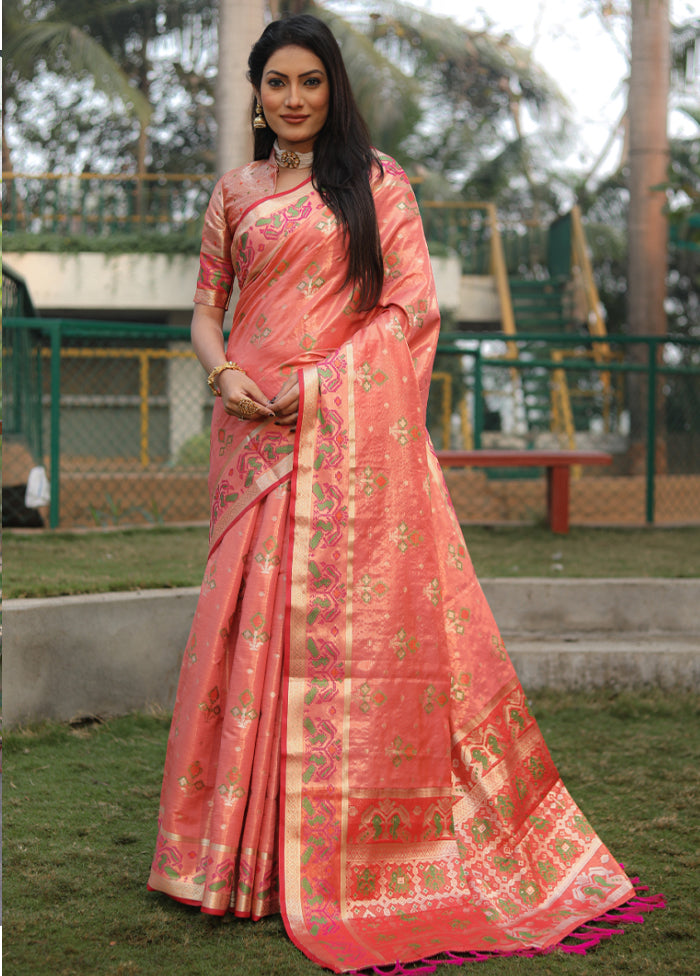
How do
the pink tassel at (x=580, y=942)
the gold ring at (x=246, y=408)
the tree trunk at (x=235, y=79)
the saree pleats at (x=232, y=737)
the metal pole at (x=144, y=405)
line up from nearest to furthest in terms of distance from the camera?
the pink tassel at (x=580, y=942) < the saree pleats at (x=232, y=737) < the gold ring at (x=246, y=408) < the tree trunk at (x=235, y=79) < the metal pole at (x=144, y=405)

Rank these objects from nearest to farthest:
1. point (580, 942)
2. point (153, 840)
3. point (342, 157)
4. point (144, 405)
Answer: point (580, 942) → point (342, 157) → point (153, 840) → point (144, 405)

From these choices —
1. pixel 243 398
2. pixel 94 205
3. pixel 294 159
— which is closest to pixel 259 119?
pixel 294 159

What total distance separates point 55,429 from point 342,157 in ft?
13.7

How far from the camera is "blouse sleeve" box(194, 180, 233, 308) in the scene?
2.31 meters

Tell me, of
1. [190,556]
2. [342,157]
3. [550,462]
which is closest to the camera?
[342,157]

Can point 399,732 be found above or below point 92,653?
above

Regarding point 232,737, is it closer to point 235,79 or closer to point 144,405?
point 235,79

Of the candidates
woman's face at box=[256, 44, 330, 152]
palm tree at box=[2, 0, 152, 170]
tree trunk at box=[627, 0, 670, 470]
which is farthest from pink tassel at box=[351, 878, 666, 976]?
palm tree at box=[2, 0, 152, 170]

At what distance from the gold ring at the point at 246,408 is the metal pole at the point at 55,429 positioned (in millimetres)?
4045

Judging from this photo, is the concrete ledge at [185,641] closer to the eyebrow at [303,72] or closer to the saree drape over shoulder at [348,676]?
the saree drape over shoulder at [348,676]

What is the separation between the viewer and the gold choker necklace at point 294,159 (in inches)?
88.9

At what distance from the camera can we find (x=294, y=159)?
7.40 ft

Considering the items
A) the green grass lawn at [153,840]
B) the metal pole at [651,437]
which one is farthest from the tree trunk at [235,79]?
the green grass lawn at [153,840]

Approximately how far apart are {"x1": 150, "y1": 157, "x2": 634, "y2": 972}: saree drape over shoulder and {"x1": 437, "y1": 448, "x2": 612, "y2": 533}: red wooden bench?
3.72 m
